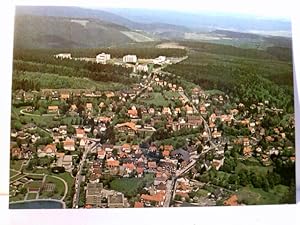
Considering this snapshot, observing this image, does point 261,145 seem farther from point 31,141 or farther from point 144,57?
point 31,141

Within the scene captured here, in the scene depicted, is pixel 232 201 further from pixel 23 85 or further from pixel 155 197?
pixel 23 85

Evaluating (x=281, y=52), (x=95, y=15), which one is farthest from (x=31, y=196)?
(x=281, y=52)

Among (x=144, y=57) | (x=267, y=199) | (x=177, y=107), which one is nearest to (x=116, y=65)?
(x=144, y=57)

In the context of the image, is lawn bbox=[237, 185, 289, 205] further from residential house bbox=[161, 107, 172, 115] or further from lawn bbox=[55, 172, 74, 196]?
lawn bbox=[55, 172, 74, 196]

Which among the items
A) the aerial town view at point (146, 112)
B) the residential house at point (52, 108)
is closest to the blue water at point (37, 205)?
the aerial town view at point (146, 112)

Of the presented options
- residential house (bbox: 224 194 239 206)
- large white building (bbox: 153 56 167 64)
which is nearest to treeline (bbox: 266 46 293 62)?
large white building (bbox: 153 56 167 64)

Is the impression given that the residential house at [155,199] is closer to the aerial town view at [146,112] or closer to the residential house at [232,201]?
the aerial town view at [146,112]
